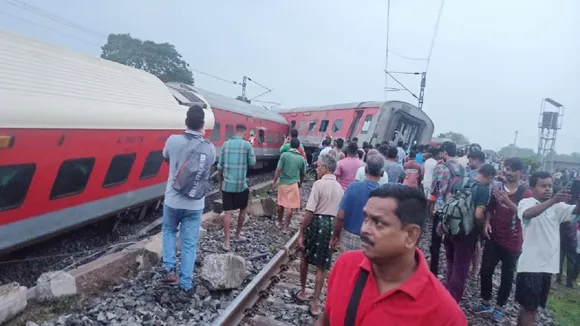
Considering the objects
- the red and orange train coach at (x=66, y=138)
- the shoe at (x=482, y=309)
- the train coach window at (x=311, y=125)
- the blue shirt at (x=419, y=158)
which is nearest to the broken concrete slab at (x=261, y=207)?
the red and orange train coach at (x=66, y=138)

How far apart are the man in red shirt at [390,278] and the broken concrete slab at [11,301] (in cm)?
290

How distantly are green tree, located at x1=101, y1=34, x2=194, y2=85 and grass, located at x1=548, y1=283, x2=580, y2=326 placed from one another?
42.1m

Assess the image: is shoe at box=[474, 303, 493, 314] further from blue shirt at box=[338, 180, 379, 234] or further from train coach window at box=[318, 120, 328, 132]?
train coach window at box=[318, 120, 328, 132]

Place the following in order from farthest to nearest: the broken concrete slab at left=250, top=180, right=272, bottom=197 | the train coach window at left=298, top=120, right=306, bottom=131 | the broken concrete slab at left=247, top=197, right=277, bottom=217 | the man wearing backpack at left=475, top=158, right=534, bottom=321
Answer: the train coach window at left=298, top=120, right=306, bottom=131
the broken concrete slab at left=250, top=180, right=272, bottom=197
the broken concrete slab at left=247, top=197, right=277, bottom=217
the man wearing backpack at left=475, top=158, right=534, bottom=321

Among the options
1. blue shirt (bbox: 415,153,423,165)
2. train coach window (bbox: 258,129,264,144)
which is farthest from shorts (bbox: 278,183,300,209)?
train coach window (bbox: 258,129,264,144)

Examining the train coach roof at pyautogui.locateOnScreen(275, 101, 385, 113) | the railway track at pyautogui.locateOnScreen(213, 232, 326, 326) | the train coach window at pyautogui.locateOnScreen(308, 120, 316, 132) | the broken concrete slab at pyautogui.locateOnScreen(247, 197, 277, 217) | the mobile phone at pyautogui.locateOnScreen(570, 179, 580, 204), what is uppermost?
the train coach roof at pyautogui.locateOnScreen(275, 101, 385, 113)

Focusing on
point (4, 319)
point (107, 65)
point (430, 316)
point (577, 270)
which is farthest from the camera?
point (577, 270)

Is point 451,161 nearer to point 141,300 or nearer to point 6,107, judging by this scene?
point 141,300

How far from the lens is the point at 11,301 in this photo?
3.46 meters

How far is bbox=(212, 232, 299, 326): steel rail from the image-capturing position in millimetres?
3840

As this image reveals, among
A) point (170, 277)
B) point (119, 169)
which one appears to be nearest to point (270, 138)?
point (119, 169)

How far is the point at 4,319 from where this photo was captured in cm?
338

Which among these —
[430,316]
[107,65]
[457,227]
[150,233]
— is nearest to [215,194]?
[150,233]

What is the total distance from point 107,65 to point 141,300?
13.9 ft
